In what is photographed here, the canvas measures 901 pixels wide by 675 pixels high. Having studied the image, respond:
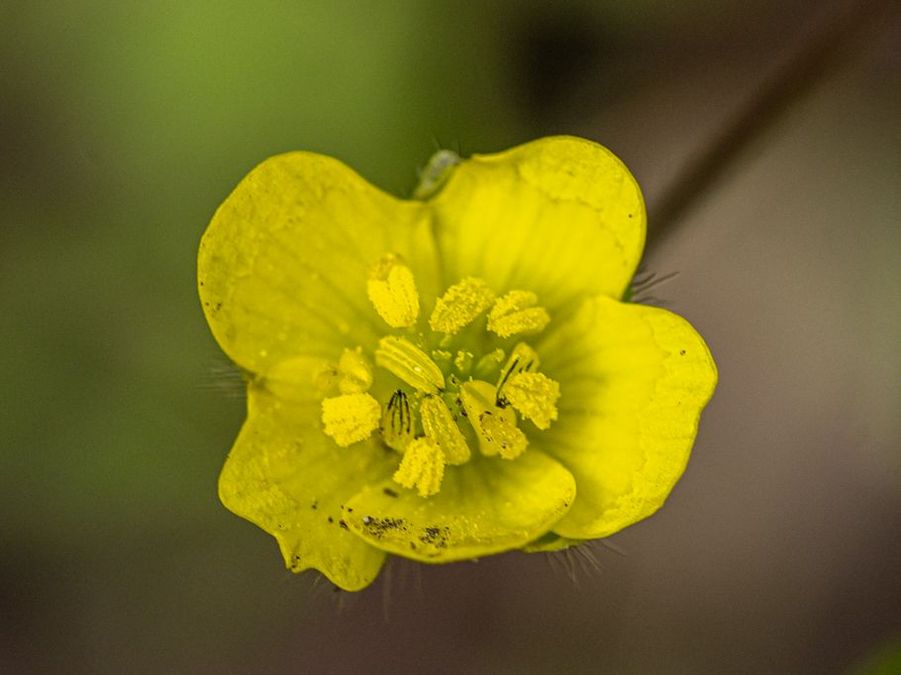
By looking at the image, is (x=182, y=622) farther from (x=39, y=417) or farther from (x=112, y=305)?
(x=112, y=305)

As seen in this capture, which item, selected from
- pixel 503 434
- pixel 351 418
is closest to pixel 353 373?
pixel 351 418

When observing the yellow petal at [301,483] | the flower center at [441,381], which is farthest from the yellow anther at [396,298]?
the yellow petal at [301,483]

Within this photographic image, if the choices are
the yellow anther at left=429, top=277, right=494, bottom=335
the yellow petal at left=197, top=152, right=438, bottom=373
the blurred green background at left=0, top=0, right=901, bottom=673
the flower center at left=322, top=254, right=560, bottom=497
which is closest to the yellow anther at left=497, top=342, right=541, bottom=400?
the flower center at left=322, top=254, right=560, bottom=497

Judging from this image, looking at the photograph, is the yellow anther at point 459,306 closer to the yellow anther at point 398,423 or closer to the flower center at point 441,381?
the flower center at point 441,381

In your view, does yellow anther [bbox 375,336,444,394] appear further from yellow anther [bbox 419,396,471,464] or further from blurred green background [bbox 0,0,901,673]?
blurred green background [bbox 0,0,901,673]

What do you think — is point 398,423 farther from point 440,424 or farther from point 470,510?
point 470,510

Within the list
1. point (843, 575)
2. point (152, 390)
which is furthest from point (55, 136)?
point (843, 575)
